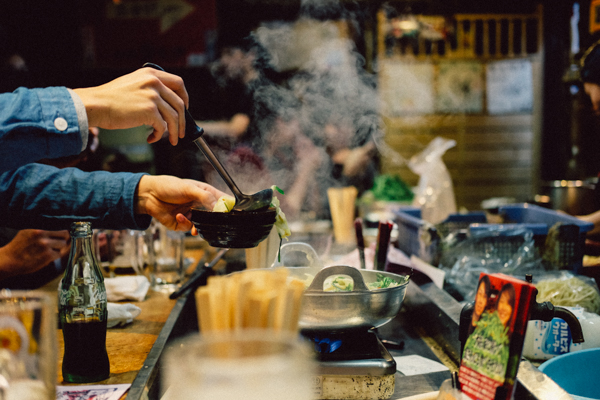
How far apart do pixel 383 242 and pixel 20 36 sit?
4.98 metres

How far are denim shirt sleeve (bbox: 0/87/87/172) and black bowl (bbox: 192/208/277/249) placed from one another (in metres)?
0.35

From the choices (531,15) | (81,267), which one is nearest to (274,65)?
(531,15)

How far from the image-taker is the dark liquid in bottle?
1.11 m

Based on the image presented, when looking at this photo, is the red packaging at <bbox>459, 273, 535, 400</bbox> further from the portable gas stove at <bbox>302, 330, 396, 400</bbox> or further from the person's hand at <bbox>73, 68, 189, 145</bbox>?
the person's hand at <bbox>73, 68, 189, 145</bbox>

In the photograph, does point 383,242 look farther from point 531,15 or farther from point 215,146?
point 531,15

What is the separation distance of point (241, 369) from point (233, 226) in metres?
0.75

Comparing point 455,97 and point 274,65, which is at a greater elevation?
point 274,65

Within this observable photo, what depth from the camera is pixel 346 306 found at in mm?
1054

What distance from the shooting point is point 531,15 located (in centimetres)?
675

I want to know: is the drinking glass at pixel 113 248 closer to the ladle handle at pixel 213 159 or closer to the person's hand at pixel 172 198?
the person's hand at pixel 172 198

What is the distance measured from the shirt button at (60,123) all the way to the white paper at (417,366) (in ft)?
3.31

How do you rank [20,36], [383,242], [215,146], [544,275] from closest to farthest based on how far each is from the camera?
[383,242] → [544,275] → [20,36] → [215,146]

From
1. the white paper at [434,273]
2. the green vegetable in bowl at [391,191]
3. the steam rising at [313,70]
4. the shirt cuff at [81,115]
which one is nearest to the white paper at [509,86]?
the steam rising at [313,70]

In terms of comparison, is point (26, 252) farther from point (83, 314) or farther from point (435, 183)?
point (435, 183)
